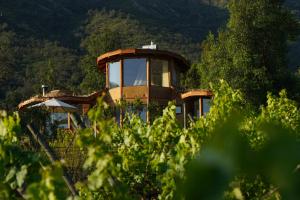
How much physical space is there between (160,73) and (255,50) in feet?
15.6

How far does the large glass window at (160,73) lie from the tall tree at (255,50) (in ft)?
8.07

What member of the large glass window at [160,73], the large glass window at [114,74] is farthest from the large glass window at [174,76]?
the large glass window at [114,74]

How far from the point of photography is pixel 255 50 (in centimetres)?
2858

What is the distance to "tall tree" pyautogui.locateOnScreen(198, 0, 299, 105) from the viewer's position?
90.5ft

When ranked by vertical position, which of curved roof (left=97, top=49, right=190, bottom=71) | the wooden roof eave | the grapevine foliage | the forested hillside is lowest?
the wooden roof eave

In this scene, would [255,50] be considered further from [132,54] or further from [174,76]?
[132,54]

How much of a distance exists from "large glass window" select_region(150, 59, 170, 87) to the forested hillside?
16.2 metres

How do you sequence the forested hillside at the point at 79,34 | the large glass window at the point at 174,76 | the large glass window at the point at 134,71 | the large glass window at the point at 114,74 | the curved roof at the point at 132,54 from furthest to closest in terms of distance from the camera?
the forested hillside at the point at 79,34 < the large glass window at the point at 174,76 < the large glass window at the point at 114,74 < the large glass window at the point at 134,71 < the curved roof at the point at 132,54

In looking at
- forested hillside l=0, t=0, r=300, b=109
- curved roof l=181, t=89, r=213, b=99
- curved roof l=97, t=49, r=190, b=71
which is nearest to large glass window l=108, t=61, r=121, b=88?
curved roof l=97, t=49, r=190, b=71

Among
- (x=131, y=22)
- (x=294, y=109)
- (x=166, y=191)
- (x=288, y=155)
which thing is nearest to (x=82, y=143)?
(x=166, y=191)

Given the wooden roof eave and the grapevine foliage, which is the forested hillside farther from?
the grapevine foliage

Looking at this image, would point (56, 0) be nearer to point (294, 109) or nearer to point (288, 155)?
point (294, 109)

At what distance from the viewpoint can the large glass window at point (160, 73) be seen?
1130 inches

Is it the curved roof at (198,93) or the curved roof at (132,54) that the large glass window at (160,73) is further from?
the curved roof at (198,93)
